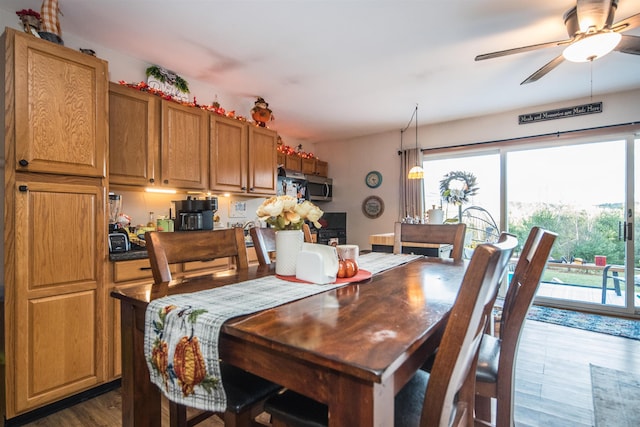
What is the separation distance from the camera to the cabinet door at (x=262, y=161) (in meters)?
3.45

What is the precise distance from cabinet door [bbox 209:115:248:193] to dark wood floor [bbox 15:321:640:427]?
6.29 ft

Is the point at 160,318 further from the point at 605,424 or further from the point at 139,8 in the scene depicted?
the point at 605,424

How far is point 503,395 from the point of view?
1.12 m

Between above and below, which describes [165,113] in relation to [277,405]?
above

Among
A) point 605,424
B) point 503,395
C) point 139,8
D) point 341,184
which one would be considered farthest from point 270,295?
point 341,184

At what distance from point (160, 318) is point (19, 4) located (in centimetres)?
256

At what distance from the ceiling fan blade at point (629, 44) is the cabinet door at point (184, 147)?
10.4 ft

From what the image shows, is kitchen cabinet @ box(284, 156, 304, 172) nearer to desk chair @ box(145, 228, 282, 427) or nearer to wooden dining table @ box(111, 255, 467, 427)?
desk chair @ box(145, 228, 282, 427)

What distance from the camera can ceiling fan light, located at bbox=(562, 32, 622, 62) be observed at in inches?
72.4

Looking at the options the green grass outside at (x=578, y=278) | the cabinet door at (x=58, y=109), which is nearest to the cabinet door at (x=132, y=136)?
the cabinet door at (x=58, y=109)

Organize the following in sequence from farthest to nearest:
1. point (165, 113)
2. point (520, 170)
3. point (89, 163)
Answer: point (520, 170) < point (165, 113) < point (89, 163)

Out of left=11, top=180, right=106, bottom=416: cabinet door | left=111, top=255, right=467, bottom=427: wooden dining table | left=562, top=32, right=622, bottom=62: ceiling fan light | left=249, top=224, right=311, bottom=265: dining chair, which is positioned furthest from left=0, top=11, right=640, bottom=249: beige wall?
left=562, top=32, right=622, bottom=62: ceiling fan light

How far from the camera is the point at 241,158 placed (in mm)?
3309

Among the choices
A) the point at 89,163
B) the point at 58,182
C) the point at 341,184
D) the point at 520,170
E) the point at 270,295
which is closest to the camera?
the point at 270,295
